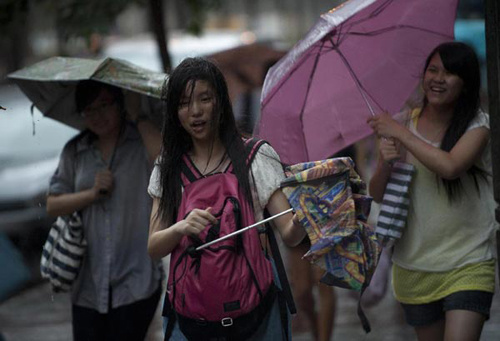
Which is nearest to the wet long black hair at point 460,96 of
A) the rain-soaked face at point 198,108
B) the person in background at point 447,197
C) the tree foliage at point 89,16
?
the person in background at point 447,197

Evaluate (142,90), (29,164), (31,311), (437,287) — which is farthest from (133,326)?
(29,164)

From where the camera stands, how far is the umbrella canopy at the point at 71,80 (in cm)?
484

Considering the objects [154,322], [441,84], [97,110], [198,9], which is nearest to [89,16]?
[198,9]

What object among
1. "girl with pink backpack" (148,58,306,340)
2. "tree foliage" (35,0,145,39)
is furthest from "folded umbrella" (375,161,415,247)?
"tree foliage" (35,0,145,39)

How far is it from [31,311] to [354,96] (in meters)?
5.18

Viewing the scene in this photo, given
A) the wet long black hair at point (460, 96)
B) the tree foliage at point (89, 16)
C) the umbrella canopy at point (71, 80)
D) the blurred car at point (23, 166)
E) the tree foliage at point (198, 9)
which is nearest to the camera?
the wet long black hair at point (460, 96)

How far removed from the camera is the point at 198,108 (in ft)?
12.1

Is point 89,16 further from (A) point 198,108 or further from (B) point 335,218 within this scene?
(B) point 335,218

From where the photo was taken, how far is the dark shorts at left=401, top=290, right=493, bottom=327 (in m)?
4.50

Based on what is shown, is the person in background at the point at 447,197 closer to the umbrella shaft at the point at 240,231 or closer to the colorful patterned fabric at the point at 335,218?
the colorful patterned fabric at the point at 335,218

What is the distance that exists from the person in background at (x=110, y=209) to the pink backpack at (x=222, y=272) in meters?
1.37

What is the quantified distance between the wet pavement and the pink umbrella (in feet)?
9.52

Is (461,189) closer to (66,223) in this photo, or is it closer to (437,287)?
(437,287)

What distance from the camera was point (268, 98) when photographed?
4.69m
